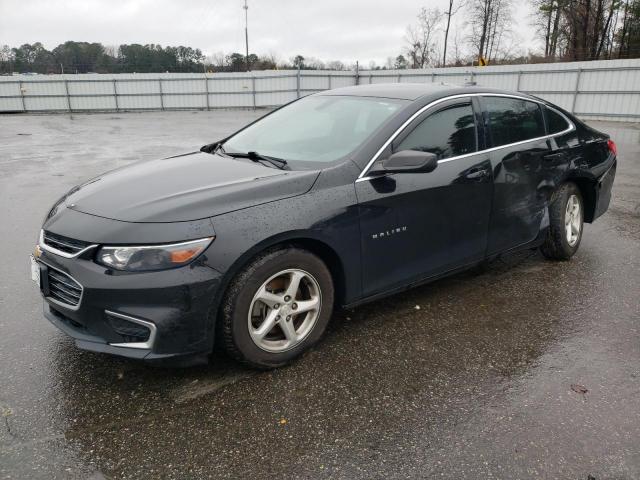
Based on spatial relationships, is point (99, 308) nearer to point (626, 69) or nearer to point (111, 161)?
point (111, 161)

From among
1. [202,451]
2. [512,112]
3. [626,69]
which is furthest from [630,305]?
[626,69]

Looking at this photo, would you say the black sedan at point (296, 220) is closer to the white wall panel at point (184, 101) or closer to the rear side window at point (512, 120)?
the rear side window at point (512, 120)

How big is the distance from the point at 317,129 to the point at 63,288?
1996 mm

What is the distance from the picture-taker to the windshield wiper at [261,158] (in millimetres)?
3387

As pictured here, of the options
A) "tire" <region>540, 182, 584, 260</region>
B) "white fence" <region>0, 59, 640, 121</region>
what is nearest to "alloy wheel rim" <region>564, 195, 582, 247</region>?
"tire" <region>540, 182, 584, 260</region>

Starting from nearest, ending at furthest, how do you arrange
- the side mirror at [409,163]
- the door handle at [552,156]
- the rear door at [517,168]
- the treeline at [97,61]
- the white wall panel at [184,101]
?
the side mirror at [409,163]
the rear door at [517,168]
the door handle at [552,156]
the white wall panel at [184,101]
the treeline at [97,61]

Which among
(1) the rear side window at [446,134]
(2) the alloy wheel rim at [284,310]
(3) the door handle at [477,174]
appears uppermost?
(1) the rear side window at [446,134]

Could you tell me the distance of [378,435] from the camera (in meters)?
2.52

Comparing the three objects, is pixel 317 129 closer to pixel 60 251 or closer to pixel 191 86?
pixel 60 251

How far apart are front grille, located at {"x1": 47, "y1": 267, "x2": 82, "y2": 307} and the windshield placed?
1540mm

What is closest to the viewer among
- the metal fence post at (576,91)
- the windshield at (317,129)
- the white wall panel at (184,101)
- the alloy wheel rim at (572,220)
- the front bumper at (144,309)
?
the front bumper at (144,309)

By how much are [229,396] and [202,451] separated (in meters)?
0.44

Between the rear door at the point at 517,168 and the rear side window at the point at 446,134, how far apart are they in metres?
0.22

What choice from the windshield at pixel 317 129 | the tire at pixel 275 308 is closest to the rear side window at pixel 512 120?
the windshield at pixel 317 129
